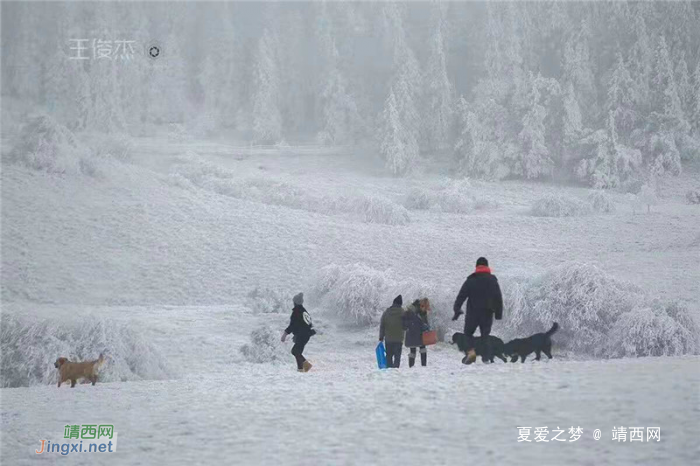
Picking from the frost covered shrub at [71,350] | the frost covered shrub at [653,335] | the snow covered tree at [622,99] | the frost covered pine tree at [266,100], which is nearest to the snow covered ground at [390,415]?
the frost covered shrub at [71,350]

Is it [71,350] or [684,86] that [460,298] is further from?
[684,86]

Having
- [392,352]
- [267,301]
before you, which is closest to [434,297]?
[267,301]

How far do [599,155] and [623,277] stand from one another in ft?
8.53

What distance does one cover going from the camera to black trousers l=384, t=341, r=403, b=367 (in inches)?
310

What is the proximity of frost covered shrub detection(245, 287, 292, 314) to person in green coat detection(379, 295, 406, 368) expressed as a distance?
4407mm

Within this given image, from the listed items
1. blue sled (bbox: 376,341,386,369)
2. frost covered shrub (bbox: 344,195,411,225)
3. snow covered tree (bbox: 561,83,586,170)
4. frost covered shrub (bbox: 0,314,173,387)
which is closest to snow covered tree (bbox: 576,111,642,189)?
snow covered tree (bbox: 561,83,586,170)

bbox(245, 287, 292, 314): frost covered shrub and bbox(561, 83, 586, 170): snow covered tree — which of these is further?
bbox(561, 83, 586, 170): snow covered tree

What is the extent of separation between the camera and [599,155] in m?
13.1

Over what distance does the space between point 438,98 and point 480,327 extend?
866cm

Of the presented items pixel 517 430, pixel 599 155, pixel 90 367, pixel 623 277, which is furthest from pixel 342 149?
pixel 517 430

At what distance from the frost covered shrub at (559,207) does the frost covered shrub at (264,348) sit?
462 centimetres

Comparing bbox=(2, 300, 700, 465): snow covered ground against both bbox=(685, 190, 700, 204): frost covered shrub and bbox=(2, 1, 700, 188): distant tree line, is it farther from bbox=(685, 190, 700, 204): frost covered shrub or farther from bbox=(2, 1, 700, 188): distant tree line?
bbox=(2, 1, 700, 188): distant tree line

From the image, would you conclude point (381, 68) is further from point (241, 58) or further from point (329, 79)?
point (241, 58)

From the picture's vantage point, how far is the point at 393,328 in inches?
308
